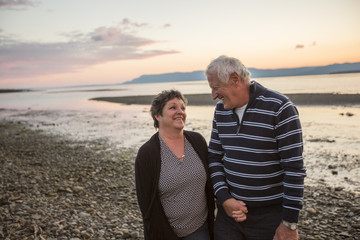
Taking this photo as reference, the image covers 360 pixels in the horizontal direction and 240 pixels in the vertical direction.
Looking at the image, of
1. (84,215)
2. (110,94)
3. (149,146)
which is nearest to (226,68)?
(149,146)

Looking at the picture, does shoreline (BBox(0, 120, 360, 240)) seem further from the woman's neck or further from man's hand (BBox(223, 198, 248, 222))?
man's hand (BBox(223, 198, 248, 222))

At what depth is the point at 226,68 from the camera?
3.10 metres

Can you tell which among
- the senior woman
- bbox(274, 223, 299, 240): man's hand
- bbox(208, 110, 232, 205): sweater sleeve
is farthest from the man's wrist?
the senior woman

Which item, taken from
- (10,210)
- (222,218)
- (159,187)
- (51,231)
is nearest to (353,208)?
(222,218)

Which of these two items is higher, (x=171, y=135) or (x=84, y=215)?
(x=171, y=135)

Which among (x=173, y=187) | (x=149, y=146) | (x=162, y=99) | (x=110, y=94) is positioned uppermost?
(x=110, y=94)

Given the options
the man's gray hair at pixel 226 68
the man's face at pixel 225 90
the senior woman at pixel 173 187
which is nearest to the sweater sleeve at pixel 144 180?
the senior woman at pixel 173 187

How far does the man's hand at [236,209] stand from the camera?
320 centimetres

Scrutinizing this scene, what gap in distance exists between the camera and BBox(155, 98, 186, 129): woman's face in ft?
12.7

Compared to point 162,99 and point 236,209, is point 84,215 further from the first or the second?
point 236,209

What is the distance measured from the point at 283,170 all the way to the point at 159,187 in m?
1.55

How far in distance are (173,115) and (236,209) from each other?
1.48 metres

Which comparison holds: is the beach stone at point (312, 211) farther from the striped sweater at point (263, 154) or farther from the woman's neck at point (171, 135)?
the woman's neck at point (171, 135)

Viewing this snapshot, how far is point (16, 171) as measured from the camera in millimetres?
10336
